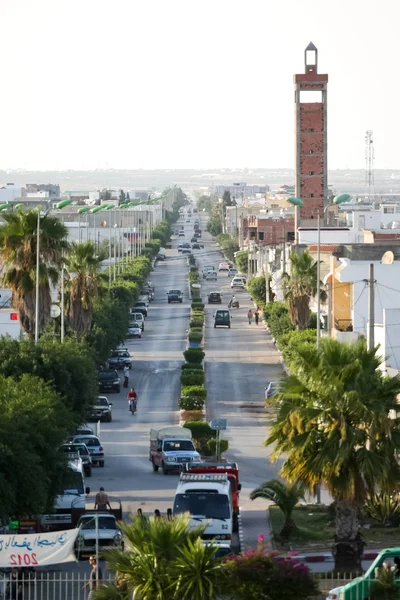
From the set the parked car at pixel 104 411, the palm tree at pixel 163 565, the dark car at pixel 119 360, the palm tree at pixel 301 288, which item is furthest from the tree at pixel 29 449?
the dark car at pixel 119 360

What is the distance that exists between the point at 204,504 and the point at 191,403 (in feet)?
79.4

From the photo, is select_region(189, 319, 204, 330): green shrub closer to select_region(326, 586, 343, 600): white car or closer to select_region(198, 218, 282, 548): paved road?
select_region(198, 218, 282, 548): paved road

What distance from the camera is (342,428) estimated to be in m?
29.3

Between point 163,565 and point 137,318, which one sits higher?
point 163,565

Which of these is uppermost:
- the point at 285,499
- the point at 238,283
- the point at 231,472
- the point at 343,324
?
the point at 285,499

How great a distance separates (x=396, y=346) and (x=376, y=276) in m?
13.9

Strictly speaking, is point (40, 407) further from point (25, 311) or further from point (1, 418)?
point (25, 311)

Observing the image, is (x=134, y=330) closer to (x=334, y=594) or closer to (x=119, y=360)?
(x=119, y=360)

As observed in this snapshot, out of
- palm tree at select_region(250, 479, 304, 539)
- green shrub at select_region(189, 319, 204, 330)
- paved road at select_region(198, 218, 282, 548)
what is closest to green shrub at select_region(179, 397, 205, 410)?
paved road at select_region(198, 218, 282, 548)

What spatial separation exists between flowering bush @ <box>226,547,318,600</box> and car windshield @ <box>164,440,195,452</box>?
72.2 feet

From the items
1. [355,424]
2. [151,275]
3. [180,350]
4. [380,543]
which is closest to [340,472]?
[355,424]

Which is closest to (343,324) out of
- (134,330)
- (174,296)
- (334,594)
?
(134,330)

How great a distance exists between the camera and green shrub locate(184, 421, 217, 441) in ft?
158

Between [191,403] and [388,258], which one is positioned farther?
[388,258]
